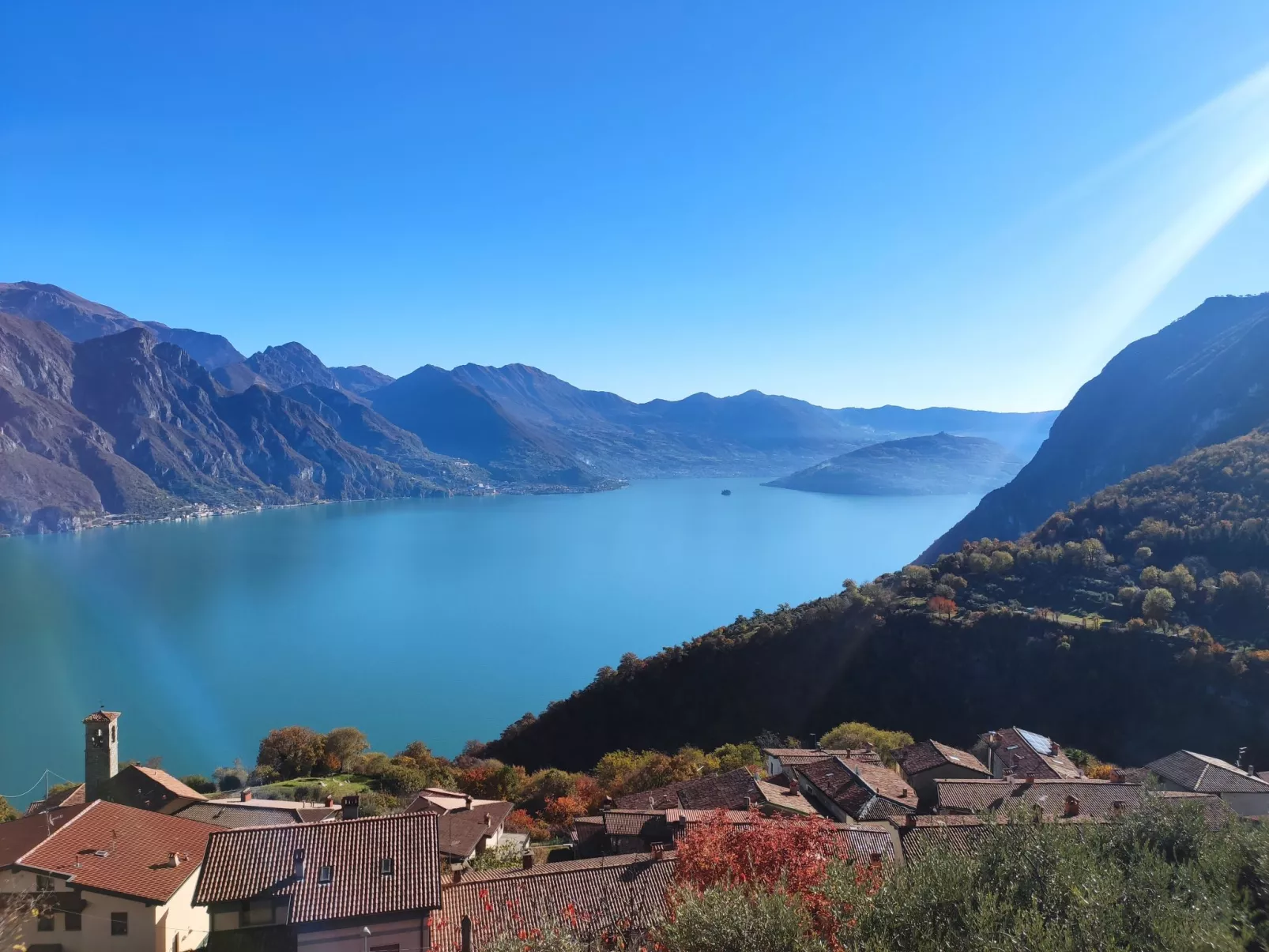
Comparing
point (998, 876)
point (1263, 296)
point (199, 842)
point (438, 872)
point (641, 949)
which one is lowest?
point (199, 842)

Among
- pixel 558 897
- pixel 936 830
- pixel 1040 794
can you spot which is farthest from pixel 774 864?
pixel 1040 794

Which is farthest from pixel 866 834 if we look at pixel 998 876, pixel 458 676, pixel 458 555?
pixel 458 555

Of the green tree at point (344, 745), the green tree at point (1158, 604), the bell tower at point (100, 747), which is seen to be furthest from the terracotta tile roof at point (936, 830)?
the green tree at point (1158, 604)

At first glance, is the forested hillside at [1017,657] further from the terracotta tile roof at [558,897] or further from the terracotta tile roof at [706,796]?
the terracotta tile roof at [558,897]

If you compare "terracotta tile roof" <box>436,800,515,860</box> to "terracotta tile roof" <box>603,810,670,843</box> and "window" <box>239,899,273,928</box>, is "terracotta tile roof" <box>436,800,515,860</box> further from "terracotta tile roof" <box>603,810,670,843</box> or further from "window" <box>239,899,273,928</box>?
"window" <box>239,899,273,928</box>

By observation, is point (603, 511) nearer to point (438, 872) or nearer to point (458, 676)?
point (458, 676)
